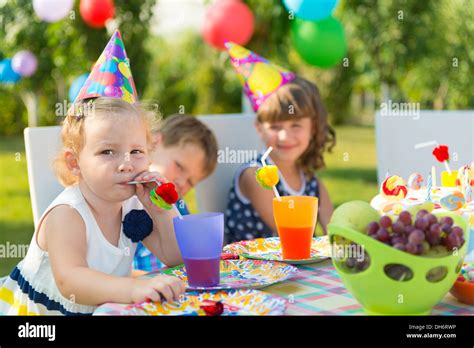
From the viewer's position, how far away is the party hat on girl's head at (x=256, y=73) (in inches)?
102

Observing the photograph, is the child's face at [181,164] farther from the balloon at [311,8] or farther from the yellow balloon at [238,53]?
the balloon at [311,8]

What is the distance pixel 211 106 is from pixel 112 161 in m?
9.87

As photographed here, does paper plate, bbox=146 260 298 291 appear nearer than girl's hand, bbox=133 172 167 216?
Yes

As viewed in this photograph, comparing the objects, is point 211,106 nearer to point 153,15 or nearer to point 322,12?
point 153,15

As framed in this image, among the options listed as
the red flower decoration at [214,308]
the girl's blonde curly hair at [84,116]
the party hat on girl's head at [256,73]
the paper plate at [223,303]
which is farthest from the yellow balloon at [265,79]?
the red flower decoration at [214,308]

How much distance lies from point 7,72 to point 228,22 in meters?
4.42

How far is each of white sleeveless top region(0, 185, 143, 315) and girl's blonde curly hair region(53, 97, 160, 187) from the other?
115 millimetres

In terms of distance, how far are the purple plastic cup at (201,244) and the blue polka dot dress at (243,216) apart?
1177 millimetres

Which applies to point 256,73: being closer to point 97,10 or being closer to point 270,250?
point 270,250

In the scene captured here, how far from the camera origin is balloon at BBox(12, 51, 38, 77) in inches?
301

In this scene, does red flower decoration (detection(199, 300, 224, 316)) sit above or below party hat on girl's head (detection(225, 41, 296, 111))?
below

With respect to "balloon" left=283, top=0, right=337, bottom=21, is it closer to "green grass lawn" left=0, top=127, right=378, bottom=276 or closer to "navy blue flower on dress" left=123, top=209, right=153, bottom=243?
"green grass lawn" left=0, top=127, right=378, bottom=276

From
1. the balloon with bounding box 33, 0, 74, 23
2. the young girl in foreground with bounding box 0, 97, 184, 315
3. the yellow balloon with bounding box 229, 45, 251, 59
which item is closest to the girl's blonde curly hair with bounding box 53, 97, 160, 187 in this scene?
the young girl in foreground with bounding box 0, 97, 184, 315
